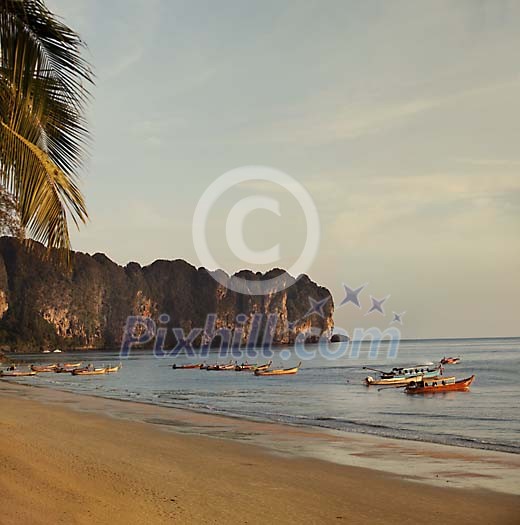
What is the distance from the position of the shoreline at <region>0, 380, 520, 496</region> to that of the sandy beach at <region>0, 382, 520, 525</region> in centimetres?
70

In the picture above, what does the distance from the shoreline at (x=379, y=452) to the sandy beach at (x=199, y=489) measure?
2.29 ft

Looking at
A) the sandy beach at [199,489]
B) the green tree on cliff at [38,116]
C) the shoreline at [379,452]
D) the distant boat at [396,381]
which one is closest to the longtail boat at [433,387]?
the distant boat at [396,381]

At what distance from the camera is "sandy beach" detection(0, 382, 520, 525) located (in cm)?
751

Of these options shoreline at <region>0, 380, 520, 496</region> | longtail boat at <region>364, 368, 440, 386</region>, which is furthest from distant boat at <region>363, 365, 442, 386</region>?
shoreline at <region>0, 380, 520, 496</region>

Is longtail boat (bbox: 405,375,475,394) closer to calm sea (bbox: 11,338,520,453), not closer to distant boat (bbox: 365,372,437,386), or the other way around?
calm sea (bbox: 11,338,520,453)

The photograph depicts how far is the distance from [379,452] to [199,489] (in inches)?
301

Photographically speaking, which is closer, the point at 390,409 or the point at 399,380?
the point at 390,409

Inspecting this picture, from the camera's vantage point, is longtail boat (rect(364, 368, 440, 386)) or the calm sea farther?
longtail boat (rect(364, 368, 440, 386))

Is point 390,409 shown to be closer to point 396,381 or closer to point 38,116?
point 396,381

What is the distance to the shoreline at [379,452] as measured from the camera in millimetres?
12335

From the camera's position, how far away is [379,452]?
52.3ft

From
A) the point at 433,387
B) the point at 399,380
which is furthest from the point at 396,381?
the point at 433,387

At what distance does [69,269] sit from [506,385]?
154 feet

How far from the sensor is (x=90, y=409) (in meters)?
27.9
